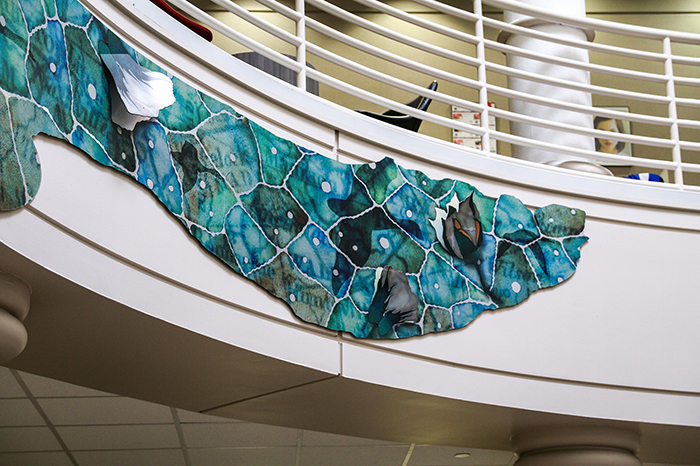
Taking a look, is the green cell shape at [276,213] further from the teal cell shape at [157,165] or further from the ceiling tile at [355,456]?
the ceiling tile at [355,456]

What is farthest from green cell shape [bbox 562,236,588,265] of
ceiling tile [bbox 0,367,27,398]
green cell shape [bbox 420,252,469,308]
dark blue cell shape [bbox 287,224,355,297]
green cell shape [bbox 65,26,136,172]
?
ceiling tile [bbox 0,367,27,398]

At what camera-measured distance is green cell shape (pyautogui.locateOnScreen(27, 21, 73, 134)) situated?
228 centimetres

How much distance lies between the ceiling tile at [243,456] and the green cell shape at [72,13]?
4.14 meters

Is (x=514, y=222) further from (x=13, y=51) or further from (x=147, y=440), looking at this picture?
(x=147, y=440)

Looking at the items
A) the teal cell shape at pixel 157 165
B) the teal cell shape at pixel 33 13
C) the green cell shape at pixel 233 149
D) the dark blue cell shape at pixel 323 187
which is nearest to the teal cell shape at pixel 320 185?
the dark blue cell shape at pixel 323 187

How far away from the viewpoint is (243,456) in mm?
6141

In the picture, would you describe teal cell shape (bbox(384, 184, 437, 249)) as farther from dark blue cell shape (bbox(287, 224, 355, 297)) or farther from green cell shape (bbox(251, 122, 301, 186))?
green cell shape (bbox(251, 122, 301, 186))

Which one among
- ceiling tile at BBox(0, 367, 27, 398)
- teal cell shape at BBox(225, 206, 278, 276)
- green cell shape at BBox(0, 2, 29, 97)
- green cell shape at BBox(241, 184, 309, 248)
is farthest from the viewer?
ceiling tile at BBox(0, 367, 27, 398)

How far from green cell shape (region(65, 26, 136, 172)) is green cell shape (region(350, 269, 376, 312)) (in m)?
1.07

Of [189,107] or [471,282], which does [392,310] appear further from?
[189,107]

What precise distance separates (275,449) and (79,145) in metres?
4.12

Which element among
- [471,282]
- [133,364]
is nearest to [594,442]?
[471,282]

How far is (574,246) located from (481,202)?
541 millimetres

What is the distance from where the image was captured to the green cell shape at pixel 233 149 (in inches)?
115
